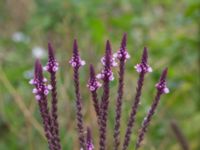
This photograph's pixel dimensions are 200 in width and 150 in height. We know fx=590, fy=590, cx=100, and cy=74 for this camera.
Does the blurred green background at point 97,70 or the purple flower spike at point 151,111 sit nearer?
the purple flower spike at point 151,111

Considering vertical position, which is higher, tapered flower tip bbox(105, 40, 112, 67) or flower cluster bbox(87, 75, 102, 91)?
tapered flower tip bbox(105, 40, 112, 67)

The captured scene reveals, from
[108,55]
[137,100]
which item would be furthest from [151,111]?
[108,55]

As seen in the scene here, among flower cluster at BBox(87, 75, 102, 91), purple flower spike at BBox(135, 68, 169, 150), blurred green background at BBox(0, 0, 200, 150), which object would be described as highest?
blurred green background at BBox(0, 0, 200, 150)

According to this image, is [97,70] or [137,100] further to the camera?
[97,70]

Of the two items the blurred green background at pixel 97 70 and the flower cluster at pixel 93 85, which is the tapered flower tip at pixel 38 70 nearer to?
the flower cluster at pixel 93 85

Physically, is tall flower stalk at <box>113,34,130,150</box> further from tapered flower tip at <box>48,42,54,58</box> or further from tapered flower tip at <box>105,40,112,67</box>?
tapered flower tip at <box>48,42,54,58</box>

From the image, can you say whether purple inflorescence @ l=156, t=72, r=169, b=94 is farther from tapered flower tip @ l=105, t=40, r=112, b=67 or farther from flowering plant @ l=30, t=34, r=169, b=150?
tapered flower tip @ l=105, t=40, r=112, b=67

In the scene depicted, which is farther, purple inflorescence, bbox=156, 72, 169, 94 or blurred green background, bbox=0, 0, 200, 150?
blurred green background, bbox=0, 0, 200, 150

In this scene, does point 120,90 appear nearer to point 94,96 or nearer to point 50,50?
point 94,96

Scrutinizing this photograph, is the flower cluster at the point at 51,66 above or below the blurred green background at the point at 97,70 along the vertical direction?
below

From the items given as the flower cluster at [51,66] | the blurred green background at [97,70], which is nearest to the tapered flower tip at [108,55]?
the flower cluster at [51,66]

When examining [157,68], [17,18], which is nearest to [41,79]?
[157,68]

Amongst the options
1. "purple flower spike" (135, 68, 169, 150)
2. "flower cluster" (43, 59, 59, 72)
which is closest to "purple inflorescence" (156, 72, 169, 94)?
"purple flower spike" (135, 68, 169, 150)
